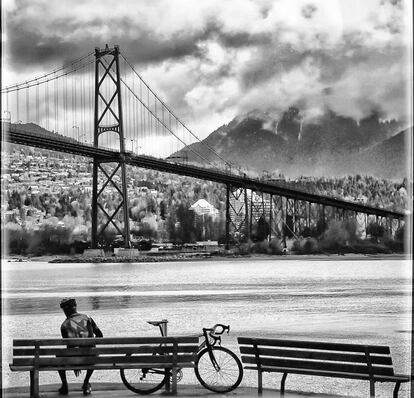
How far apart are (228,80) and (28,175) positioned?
2821cm

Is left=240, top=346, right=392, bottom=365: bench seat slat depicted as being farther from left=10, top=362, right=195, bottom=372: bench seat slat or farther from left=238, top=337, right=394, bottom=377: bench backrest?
left=10, top=362, right=195, bottom=372: bench seat slat

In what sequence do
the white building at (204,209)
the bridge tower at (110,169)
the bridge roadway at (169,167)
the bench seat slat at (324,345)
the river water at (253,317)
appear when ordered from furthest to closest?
the white building at (204,209)
the bridge tower at (110,169)
the bridge roadway at (169,167)
the river water at (253,317)
the bench seat slat at (324,345)

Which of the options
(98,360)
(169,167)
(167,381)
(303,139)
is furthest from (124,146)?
(98,360)

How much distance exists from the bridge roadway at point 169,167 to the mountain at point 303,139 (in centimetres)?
960

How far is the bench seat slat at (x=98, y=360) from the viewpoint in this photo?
7426mm

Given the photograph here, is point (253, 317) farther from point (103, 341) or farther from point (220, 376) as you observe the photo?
point (103, 341)

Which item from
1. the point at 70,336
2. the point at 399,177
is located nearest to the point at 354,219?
the point at 399,177

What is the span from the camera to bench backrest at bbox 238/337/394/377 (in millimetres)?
7234

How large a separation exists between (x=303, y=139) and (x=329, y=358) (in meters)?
9.81

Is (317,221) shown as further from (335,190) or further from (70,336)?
(70,336)

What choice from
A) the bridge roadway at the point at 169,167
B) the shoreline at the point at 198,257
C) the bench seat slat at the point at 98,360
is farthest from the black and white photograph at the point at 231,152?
the shoreline at the point at 198,257

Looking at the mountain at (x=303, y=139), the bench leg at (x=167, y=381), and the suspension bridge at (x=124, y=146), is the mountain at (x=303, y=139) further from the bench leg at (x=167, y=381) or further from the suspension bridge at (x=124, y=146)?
the bench leg at (x=167, y=381)

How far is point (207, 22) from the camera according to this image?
1305 cm

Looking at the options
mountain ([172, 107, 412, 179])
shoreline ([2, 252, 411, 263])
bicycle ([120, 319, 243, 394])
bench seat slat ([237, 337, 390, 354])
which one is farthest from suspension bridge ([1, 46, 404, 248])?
bench seat slat ([237, 337, 390, 354])
